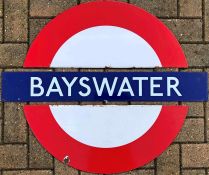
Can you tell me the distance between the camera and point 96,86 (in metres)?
2.03

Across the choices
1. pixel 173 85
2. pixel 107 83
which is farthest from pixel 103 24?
pixel 173 85

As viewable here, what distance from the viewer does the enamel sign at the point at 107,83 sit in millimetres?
1996

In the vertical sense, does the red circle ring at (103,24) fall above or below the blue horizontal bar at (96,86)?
above

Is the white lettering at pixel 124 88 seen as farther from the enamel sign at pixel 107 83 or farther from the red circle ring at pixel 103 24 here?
the red circle ring at pixel 103 24

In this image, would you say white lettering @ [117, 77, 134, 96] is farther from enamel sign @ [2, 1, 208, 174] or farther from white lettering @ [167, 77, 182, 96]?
white lettering @ [167, 77, 182, 96]

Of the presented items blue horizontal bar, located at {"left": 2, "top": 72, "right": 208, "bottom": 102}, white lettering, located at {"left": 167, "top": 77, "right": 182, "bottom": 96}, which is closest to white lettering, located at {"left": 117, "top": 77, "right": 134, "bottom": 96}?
blue horizontal bar, located at {"left": 2, "top": 72, "right": 208, "bottom": 102}

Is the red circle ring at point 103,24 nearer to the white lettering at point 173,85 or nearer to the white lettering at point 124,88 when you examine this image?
the white lettering at point 173,85

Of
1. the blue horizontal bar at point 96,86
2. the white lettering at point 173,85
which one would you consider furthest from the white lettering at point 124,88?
the white lettering at point 173,85

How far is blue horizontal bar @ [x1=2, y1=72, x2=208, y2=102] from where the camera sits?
2027mm

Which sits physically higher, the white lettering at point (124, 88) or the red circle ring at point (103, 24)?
the red circle ring at point (103, 24)

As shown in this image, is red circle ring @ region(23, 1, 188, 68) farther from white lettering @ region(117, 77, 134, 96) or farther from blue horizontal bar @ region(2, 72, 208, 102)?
white lettering @ region(117, 77, 134, 96)

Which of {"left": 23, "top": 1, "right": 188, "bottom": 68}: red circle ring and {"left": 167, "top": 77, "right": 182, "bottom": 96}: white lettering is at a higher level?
{"left": 23, "top": 1, "right": 188, "bottom": 68}: red circle ring

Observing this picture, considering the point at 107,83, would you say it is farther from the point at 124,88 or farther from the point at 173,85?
the point at 173,85

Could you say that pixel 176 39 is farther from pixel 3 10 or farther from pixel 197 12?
pixel 3 10
